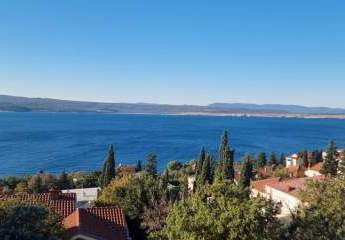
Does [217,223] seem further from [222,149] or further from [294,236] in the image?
[222,149]

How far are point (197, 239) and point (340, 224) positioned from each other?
522 cm

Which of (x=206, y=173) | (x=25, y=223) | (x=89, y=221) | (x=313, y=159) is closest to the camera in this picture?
(x=25, y=223)

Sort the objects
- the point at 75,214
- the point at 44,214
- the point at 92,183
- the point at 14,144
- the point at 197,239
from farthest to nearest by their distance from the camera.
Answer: the point at 14,144, the point at 92,183, the point at 75,214, the point at 197,239, the point at 44,214

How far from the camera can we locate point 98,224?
67.4 ft

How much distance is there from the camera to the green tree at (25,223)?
41.5 ft

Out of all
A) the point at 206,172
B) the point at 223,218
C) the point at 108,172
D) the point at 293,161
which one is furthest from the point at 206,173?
the point at 293,161

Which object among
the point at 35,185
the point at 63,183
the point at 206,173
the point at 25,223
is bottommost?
the point at 63,183

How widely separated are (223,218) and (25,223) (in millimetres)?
6764

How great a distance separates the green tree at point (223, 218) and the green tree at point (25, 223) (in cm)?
478

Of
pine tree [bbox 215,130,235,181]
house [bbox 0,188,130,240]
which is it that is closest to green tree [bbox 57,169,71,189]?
pine tree [bbox 215,130,235,181]

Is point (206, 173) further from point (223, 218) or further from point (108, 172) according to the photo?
point (223, 218)

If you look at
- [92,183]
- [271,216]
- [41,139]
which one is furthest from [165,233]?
[41,139]

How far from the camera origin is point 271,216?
17828 millimetres

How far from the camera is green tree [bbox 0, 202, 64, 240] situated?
41.5 feet
